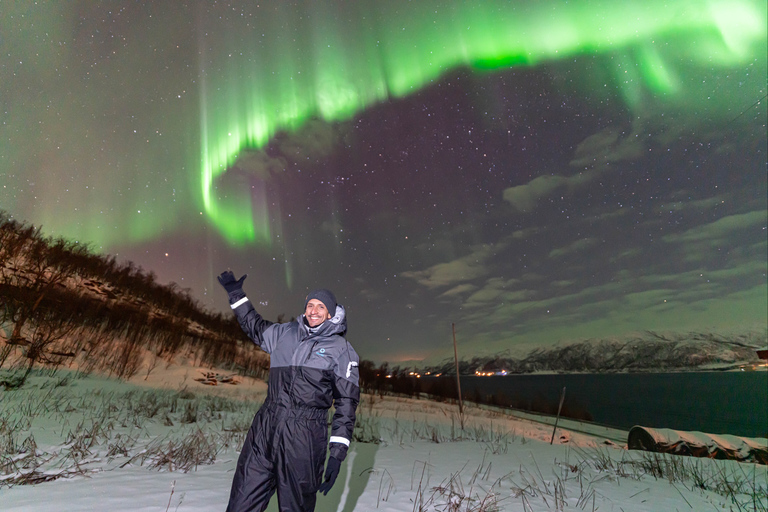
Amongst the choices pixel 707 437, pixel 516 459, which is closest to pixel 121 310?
pixel 516 459

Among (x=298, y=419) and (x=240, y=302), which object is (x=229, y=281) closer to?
(x=240, y=302)

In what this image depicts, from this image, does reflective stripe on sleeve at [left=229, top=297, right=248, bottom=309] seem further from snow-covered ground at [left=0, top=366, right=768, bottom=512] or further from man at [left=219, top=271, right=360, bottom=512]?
snow-covered ground at [left=0, top=366, right=768, bottom=512]

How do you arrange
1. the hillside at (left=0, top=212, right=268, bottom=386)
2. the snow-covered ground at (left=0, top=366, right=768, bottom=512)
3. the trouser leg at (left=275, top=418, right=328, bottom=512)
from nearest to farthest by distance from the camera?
the trouser leg at (left=275, top=418, right=328, bottom=512), the snow-covered ground at (left=0, top=366, right=768, bottom=512), the hillside at (left=0, top=212, right=268, bottom=386)

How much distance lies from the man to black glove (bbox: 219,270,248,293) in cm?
46

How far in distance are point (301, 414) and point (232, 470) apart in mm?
3273

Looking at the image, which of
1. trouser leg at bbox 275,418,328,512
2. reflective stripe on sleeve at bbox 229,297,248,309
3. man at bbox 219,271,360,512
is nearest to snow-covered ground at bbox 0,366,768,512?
man at bbox 219,271,360,512

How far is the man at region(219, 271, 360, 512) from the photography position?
2.81 metres

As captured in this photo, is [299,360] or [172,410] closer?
[299,360]

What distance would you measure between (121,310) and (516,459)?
18.0 meters

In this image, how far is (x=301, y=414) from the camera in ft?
9.55

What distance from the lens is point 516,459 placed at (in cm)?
718

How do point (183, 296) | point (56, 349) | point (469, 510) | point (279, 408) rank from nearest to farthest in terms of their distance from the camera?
1. point (279, 408)
2. point (469, 510)
3. point (56, 349)
4. point (183, 296)

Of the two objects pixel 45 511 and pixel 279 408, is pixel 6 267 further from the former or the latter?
pixel 279 408

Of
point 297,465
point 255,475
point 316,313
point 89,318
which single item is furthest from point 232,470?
point 89,318
